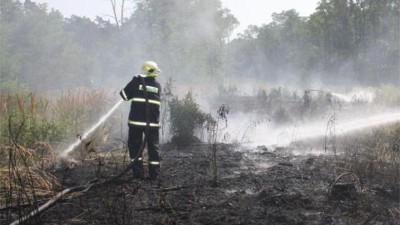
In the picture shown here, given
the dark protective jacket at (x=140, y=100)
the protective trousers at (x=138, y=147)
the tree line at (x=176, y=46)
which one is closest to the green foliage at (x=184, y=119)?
the dark protective jacket at (x=140, y=100)

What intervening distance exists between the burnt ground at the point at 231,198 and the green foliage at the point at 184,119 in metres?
1.96

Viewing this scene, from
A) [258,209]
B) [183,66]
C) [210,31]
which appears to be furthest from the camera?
[210,31]

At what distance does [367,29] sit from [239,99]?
25426 mm

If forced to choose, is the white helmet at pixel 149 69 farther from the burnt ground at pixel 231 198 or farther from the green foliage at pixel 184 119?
the green foliage at pixel 184 119

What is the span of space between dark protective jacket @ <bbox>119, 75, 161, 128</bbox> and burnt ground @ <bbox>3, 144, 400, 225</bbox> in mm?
795

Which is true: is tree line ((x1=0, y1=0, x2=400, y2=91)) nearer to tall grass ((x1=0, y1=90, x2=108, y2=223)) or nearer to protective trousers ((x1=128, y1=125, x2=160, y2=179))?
tall grass ((x1=0, y1=90, x2=108, y2=223))

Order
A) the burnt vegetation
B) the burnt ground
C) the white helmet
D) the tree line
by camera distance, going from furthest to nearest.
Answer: the tree line < the white helmet < the burnt vegetation < the burnt ground

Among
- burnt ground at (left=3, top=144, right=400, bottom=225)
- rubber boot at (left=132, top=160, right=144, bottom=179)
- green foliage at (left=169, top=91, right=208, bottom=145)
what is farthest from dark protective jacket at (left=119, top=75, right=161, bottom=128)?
green foliage at (left=169, top=91, right=208, bottom=145)

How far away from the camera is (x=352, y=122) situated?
1189 centimetres

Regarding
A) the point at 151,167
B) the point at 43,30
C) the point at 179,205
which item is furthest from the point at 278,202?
the point at 43,30

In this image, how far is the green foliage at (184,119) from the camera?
9195mm

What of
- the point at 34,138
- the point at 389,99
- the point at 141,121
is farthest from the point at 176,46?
the point at 141,121

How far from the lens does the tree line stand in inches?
1112

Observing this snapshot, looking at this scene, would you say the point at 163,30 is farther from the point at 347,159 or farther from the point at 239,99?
the point at 347,159
